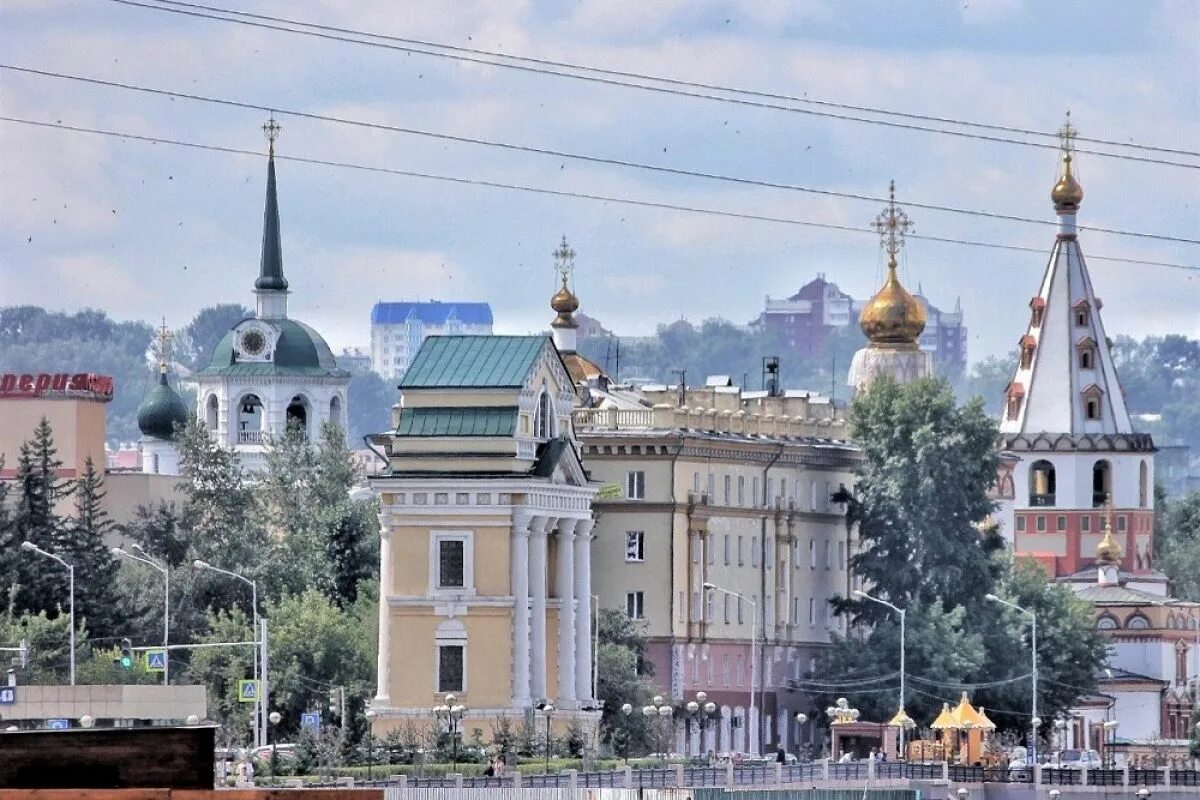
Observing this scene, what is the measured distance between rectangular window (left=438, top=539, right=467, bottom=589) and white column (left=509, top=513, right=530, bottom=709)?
1376 mm

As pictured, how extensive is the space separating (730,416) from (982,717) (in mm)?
19571

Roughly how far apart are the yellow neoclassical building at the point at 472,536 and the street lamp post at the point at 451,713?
1.68m

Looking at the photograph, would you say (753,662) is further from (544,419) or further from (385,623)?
(385,623)

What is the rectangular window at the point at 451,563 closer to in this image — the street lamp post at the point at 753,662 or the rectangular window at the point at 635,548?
the rectangular window at the point at 635,548

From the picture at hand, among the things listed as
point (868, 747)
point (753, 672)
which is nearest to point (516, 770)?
point (868, 747)

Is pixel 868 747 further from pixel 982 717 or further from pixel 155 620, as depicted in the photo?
pixel 155 620

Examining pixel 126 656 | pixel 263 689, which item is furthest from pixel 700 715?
A: pixel 263 689

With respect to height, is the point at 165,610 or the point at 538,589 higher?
the point at 538,589

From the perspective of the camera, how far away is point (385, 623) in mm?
134750

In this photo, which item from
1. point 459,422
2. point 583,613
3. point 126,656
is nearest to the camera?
point 126,656

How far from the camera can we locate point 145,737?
66375 millimetres

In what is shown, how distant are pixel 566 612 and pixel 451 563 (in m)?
3.65

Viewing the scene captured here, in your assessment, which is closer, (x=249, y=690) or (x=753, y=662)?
(x=249, y=690)

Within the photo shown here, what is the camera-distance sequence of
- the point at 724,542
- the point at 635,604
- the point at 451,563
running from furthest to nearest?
1. the point at 724,542
2. the point at 635,604
3. the point at 451,563
